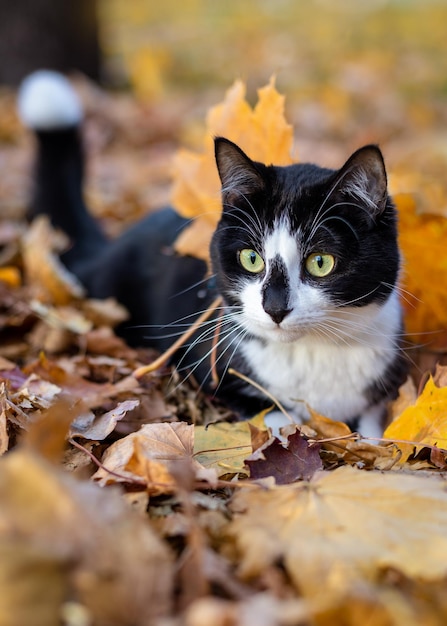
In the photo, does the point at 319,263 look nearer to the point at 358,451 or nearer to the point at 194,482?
the point at 358,451

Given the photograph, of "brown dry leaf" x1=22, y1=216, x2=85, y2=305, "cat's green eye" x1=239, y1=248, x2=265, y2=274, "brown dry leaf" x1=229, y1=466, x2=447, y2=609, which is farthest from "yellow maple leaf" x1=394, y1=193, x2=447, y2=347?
"brown dry leaf" x1=22, y1=216, x2=85, y2=305

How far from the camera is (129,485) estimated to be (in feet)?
3.65

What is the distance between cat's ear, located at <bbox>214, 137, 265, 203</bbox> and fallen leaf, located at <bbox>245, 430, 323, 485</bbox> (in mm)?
597

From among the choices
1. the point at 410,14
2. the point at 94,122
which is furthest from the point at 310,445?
the point at 410,14

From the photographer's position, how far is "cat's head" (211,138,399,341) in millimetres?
1437

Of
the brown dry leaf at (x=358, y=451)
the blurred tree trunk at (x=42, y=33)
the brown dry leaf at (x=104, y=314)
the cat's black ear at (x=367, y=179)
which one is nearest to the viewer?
the brown dry leaf at (x=358, y=451)

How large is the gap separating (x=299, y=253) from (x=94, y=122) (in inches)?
145

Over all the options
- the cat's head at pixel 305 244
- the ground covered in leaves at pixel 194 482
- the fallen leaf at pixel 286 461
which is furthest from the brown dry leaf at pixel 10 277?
the fallen leaf at pixel 286 461

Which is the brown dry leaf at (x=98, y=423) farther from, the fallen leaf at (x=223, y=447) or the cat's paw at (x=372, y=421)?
the cat's paw at (x=372, y=421)

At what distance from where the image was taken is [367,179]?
1.46 metres

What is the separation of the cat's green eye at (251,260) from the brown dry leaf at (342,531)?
0.57 m

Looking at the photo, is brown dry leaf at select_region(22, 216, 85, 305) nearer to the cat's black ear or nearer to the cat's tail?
the cat's tail

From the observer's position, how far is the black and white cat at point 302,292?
4.78ft

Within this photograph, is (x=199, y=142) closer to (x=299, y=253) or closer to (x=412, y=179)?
(x=412, y=179)
